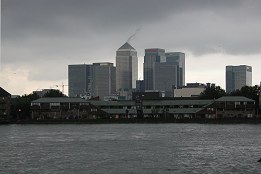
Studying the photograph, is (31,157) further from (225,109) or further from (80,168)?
(225,109)

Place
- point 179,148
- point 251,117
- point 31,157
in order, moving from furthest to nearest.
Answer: point 251,117
point 179,148
point 31,157

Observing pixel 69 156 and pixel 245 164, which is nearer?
pixel 245 164

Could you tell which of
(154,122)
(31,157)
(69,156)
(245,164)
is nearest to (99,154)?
(69,156)

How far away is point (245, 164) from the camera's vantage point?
60.8 meters

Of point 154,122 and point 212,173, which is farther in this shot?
point 154,122

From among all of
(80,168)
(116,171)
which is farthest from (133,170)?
(80,168)

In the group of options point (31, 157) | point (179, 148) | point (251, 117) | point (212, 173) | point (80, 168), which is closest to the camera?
point (212, 173)

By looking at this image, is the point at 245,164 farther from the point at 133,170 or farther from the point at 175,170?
the point at 133,170

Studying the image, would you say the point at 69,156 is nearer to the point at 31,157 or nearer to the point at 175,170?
the point at 31,157

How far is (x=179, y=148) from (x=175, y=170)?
78.1ft

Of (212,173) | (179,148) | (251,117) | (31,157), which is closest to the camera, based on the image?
(212,173)

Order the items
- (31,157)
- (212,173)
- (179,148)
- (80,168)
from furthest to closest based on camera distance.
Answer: (179,148) < (31,157) < (80,168) < (212,173)

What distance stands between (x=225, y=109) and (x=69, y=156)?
13607 cm

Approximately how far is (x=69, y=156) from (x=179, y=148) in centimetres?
1912
